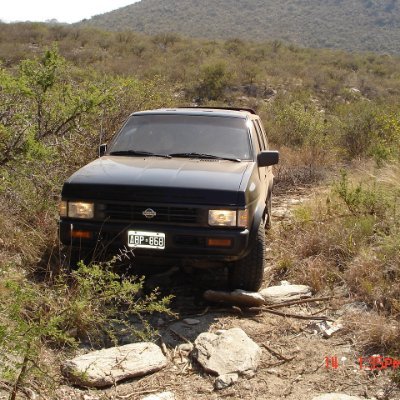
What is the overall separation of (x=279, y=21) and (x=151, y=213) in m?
59.2

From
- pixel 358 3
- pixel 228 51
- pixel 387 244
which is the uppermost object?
pixel 358 3

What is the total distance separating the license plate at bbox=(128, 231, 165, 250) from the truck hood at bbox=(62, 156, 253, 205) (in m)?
0.27

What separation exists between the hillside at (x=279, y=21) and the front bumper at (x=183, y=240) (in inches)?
1975

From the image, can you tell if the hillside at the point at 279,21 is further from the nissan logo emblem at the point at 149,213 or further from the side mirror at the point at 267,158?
the nissan logo emblem at the point at 149,213

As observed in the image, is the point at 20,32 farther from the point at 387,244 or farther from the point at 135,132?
the point at 387,244

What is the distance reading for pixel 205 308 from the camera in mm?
4816

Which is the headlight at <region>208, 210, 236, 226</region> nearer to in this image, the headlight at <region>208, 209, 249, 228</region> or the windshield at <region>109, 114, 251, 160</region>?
the headlight at <region>208, 209, 249, 228</region>

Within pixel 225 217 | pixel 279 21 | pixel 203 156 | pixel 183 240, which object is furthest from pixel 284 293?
pixel 279 21

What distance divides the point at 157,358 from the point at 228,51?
1187 inches

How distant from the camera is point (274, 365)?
388 centimetres

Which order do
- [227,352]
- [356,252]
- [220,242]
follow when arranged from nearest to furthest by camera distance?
1. [227,352]
2. [220,242]
3. [356,252]

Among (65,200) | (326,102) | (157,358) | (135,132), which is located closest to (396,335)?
(157,358)

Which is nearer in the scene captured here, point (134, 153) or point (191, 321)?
point (191, 321)

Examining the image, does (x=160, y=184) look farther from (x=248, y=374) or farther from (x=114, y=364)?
(x=248, y=374)
